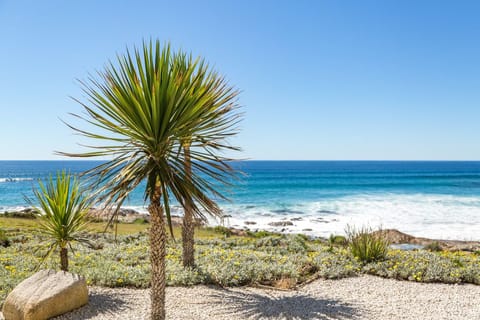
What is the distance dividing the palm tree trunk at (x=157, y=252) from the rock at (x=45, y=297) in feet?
6.31

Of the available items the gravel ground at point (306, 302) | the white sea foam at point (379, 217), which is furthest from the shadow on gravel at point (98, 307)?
the white sea foam at point (379, 217)

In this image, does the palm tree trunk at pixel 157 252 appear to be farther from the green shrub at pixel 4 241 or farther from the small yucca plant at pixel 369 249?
the green shrub at pixel 4 241

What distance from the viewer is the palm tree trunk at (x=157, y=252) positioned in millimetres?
4422

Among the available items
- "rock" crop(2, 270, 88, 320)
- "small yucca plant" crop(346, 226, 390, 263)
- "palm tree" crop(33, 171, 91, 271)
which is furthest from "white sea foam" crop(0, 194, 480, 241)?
"rock" crop(2, 270, 88, 320)

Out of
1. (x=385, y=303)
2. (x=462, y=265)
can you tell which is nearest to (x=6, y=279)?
(x=385, y=303)

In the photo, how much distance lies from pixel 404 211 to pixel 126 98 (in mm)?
31155

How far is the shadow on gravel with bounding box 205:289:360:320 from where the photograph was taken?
5836mm

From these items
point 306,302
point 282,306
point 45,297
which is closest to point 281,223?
point 306,302

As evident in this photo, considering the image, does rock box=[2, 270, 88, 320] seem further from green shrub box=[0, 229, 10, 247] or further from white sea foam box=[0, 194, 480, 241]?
white sea foam box=[0, 194, 480, 241]

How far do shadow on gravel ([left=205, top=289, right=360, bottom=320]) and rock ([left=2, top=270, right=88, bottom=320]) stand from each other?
2322mm

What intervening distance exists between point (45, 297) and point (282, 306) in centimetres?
370

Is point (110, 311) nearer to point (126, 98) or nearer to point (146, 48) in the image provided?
point (126, 98)

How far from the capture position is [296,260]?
29.8 feet

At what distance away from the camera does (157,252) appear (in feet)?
14.7
